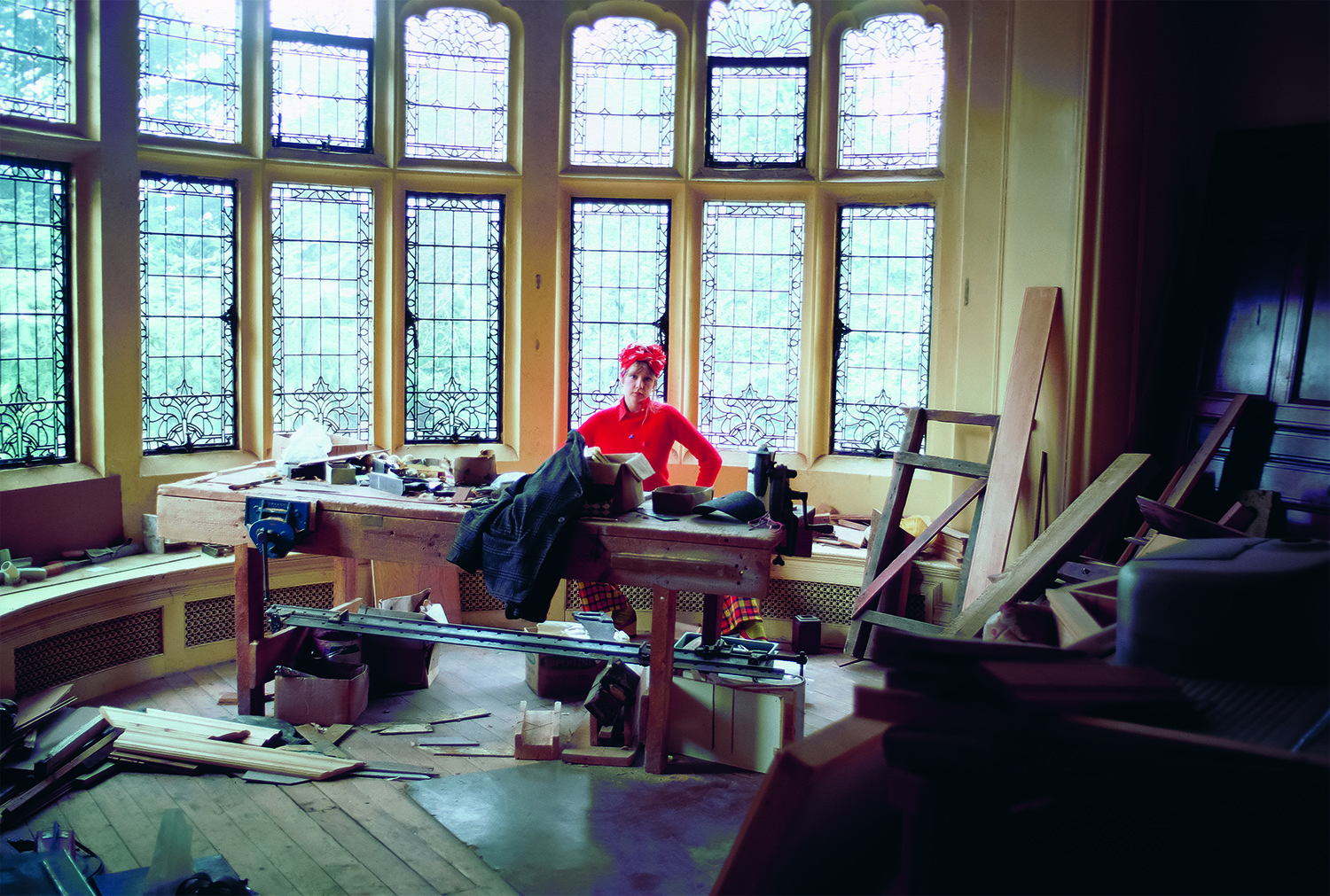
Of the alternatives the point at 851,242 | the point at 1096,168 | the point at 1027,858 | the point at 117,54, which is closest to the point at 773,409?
the point at 851,242

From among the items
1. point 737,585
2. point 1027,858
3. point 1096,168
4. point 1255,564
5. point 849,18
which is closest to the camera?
point 1027,858

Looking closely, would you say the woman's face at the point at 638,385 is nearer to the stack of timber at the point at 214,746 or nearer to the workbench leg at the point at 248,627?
the workbench leg at the point at 248,627

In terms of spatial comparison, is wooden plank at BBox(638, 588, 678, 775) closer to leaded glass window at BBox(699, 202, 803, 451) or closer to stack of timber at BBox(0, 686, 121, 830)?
stack of timber at BBox(0, 686, 121, 830)

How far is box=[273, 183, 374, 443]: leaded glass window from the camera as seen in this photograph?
20.1 ft

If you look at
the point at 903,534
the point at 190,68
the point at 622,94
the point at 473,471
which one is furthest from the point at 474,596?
the point at 190,68

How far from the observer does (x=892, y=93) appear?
6.20 metres

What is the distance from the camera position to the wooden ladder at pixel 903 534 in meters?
5.52

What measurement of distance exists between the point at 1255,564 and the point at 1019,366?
375cm

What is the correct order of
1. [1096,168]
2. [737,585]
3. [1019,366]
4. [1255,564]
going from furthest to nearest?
[1019,366]
[1096,168]
[737,585]
[1255,564]

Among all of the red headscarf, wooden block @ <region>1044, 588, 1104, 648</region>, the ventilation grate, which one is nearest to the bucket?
the ventilation grate

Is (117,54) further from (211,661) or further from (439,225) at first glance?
(211,661)

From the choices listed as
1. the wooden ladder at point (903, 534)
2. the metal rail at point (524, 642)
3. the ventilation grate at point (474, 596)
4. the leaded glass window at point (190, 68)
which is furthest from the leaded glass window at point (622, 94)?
the metal rail at point (524, 642)

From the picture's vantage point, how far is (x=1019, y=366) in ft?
17.6

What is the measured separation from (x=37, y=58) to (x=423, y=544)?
11.2 feet
